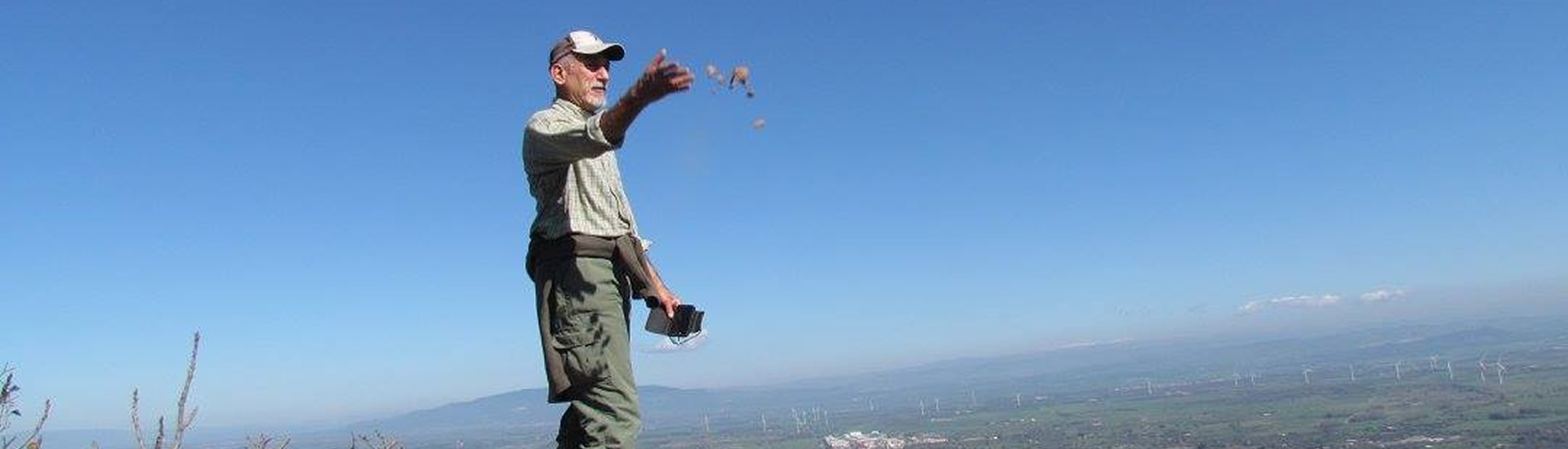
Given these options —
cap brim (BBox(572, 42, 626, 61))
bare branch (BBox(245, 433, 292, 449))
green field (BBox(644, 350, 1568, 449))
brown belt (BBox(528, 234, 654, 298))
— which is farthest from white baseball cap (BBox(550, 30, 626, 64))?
green field (BBox(644, 350, 1568, 449))

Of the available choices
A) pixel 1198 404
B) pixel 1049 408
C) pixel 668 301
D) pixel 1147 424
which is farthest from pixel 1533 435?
pixel 668 301

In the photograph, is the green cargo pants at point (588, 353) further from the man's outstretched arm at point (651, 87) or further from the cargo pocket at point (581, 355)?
the man's outstretched arm at point (651, 87)

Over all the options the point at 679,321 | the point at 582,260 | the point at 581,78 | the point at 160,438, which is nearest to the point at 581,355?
the point at 582,260

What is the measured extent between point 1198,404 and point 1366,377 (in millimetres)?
56686

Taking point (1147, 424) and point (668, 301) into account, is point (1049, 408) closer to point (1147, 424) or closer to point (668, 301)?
point (1147, 424)

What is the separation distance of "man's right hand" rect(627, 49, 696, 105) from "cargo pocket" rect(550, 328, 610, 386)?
2.72 ft

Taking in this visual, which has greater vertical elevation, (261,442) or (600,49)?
(600,49)

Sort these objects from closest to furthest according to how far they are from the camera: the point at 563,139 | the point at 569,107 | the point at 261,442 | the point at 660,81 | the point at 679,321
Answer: the point at 660,81
the point at 563,139
the point at 569,107
the point at 679,321
the point at 261,442

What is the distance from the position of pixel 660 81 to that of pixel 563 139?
1.31ft

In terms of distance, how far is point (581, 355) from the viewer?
2605 millimetres

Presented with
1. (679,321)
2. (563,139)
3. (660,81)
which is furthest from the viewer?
(679,321)

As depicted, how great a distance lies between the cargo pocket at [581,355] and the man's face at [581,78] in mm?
709

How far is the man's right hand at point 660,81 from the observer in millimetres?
2092

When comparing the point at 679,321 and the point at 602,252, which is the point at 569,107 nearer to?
the point at 602,252
